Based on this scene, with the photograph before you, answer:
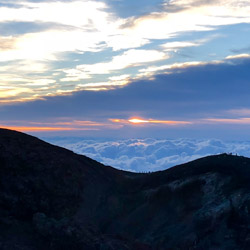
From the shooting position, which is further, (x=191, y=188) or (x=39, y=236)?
(x=191, y=188)

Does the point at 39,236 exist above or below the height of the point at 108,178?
below

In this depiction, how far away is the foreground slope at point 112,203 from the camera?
102 feet

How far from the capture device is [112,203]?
43.7 meters

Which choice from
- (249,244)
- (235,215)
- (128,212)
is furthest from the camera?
(128,212)

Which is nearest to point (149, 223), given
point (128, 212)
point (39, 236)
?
point (128, 212)

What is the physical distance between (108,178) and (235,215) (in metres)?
19.8

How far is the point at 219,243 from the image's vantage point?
1220 inches

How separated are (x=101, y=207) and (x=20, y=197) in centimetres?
933

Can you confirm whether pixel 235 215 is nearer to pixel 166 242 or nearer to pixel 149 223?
pixel 166 242

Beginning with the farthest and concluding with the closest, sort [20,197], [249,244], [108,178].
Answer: [108,178] < [20,197] < [249,244]

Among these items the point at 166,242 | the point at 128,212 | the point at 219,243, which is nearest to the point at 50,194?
the point at 128,212

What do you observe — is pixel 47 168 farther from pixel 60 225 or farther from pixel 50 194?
pixel 60 225

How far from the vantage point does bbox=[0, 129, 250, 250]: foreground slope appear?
1228 inches

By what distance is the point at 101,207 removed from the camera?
141 feet
